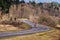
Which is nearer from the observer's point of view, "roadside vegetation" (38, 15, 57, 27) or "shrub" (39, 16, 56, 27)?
"roadside vegetation" (38, 15, 57, 27)

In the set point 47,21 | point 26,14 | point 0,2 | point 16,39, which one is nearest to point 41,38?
point 16,39

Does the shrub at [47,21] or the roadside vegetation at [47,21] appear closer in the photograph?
the roadside vegetation at [47,21]

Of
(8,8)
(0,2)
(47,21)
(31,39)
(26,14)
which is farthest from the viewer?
(26,14)

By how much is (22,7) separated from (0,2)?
141 ft

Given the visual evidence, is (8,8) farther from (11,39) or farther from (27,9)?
(11,39)

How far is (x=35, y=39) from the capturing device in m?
55.5

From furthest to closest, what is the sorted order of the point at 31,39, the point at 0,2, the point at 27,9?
the point at 27,9 < the point at 0,2 < the point at 31,39

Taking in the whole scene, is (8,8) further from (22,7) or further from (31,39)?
(31,39)

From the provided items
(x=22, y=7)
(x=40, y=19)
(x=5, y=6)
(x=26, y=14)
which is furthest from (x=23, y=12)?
(x=40, y=19)

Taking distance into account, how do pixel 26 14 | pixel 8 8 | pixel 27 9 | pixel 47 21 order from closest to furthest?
pixel 47 21 < pixel 8 8 < pixel 26 14 < pixel 27 9

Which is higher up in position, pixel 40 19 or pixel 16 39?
pixel 16 39

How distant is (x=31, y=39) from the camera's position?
179 feet

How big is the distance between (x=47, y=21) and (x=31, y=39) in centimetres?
5402

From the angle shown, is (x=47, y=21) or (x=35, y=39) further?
(x=47, y=21)
